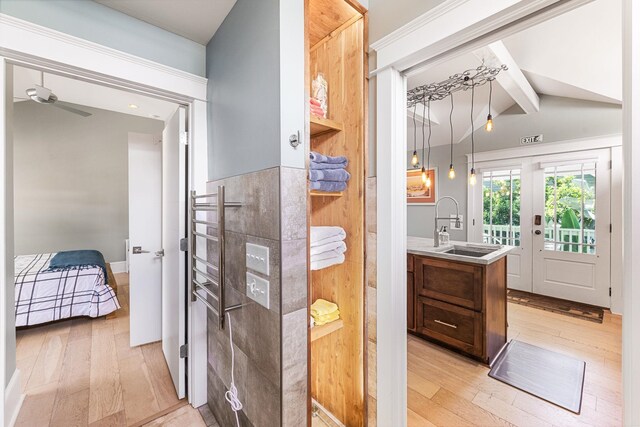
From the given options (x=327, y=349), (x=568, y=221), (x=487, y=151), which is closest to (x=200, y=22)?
(x=327, y=349)

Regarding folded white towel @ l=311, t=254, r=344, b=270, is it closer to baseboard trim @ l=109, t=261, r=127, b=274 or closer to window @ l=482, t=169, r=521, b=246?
window @ l=482, t=169, r=521, b=246

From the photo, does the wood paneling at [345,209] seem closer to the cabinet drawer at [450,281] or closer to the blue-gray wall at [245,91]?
the blue-gray wall at [245,91]

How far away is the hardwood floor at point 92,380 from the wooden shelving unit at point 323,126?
6.12 ft

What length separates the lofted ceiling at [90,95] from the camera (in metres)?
2.96

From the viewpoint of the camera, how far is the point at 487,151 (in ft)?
14.1

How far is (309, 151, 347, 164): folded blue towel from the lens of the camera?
1.31 m

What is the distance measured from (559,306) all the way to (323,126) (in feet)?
13.4

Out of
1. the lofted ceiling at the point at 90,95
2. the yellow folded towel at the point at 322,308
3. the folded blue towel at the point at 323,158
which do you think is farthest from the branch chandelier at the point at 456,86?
the lofted ceiling at the point at 90,95

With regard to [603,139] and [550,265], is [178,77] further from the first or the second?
[550,265]

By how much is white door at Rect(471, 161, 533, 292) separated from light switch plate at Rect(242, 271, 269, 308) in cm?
440

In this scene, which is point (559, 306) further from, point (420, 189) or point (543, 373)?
point (420, 189)

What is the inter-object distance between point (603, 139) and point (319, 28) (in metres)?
3.98

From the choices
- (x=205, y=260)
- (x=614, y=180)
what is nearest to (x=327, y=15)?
(x=205, y=260)

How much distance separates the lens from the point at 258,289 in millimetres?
1176
